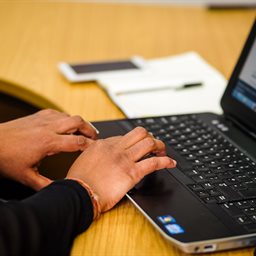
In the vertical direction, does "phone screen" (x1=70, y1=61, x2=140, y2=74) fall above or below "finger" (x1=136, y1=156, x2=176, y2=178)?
below

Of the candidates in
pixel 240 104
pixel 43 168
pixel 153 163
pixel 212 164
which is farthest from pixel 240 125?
pixel 43 168

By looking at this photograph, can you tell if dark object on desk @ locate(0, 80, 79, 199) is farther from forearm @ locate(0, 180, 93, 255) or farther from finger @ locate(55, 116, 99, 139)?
forearm @ locate(0, 180, 93, 255)

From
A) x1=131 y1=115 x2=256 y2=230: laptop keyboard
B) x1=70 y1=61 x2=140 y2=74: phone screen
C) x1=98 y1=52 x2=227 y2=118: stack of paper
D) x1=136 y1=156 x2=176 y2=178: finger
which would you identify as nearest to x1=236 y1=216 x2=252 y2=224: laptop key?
x1=131 y1=115 x2=256 y2=230: laptop keyboard

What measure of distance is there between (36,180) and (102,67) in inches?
21.2

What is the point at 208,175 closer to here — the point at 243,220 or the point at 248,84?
the point at 243,220

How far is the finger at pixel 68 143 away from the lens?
946 mm

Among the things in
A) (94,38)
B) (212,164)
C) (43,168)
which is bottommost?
(43,168)

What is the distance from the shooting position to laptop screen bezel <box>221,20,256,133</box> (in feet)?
3.57

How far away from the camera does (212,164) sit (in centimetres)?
93

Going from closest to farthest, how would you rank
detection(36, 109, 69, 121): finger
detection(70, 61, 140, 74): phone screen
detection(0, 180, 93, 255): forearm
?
detection(0, 180, 93, 255): forearm
detection(36, 109, 69, 121): finger
detection(70, 61, 140, 74): phone screen

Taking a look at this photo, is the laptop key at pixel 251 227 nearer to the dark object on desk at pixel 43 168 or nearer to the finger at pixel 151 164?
the finger at pixel 151 164

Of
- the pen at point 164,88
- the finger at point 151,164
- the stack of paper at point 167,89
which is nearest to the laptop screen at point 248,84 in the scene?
the stack of paper at point 167,89

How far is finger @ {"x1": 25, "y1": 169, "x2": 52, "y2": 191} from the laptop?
0.50ft

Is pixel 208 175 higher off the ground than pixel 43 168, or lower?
higher
